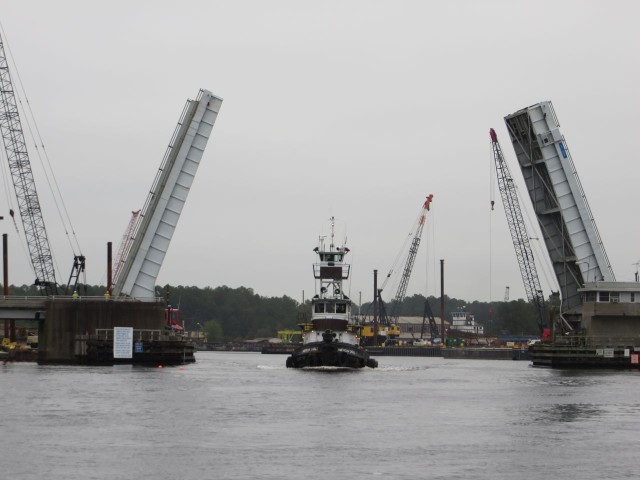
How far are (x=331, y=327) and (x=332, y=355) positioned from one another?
1594 millimetres

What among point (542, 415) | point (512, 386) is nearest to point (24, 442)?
point (542, 415)

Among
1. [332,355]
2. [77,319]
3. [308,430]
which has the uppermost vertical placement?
[77,319]

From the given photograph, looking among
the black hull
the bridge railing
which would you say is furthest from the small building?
the black hull

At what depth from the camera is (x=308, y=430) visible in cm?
3438

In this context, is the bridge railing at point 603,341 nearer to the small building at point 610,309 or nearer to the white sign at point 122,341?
the small building at point 610,309

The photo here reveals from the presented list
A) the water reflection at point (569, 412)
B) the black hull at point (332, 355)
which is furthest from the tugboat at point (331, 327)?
the water reflection at point (569, 412)

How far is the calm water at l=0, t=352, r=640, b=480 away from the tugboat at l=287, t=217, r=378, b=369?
1150 cm

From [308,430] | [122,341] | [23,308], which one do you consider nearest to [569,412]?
[308,430]

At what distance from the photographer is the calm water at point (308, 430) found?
26.9 m

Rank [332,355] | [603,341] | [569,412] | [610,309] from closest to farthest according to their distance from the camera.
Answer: [569,412]
[332,355]
[610,309]
[603,341]

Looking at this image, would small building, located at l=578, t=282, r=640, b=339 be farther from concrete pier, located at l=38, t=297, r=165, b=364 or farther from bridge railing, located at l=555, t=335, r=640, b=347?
concrete pier, located at l=38, t=297, r=165, b=364

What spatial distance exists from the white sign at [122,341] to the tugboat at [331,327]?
981 centimetres

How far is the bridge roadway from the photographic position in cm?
7044

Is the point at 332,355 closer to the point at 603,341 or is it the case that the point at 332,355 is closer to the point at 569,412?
the point at 603,341
